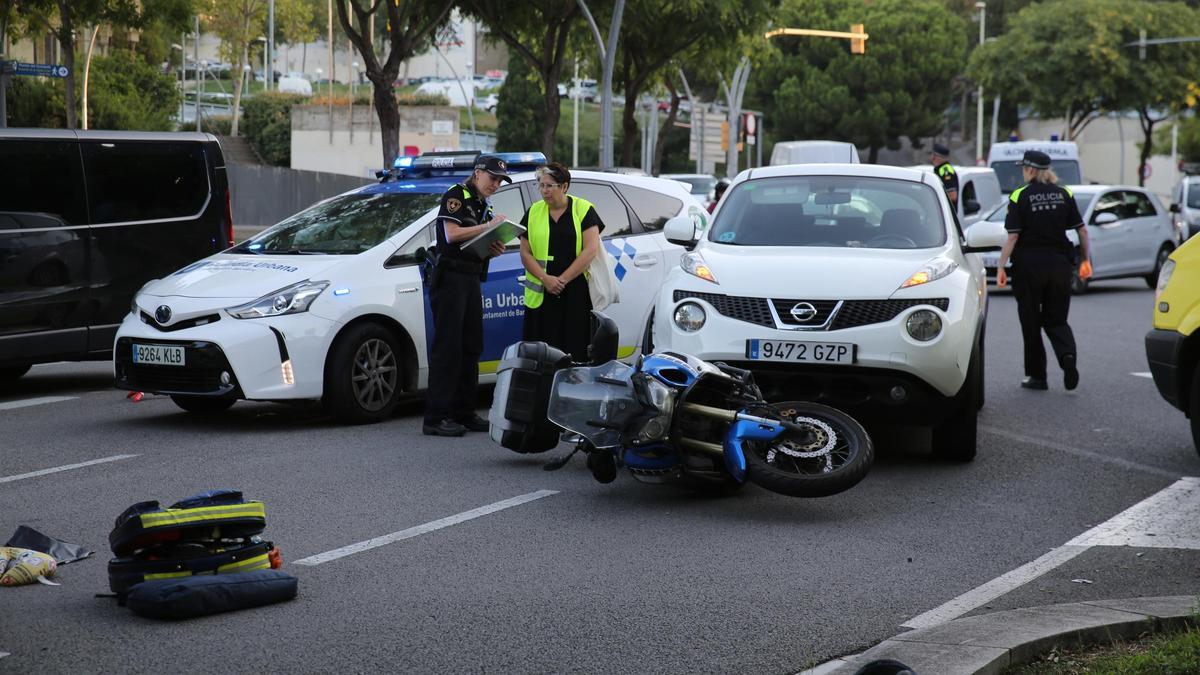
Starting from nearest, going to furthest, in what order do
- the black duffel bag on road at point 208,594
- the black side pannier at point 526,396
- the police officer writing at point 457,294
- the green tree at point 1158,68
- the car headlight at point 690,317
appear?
the black duffel bag on road at point 208,594
the black side pannier at point 526,396
the car headlight at point 690,317
the police officer writing at point 457,294
the green tree at point 1158,68

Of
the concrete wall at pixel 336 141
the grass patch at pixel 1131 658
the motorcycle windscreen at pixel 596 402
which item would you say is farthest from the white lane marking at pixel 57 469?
the concrete wall at pixel 336 141

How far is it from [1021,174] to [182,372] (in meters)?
26.0

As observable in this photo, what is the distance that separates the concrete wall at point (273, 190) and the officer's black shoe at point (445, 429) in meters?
32.4

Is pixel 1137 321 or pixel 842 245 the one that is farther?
pixel 1137 321

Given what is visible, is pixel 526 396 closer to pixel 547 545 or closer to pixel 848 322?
pixel 547 545

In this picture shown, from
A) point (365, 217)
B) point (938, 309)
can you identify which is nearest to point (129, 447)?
point (365, 217)

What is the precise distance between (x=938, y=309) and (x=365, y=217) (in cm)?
408

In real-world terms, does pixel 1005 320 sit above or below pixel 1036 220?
below

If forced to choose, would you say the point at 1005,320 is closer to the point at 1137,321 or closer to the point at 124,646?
the point at 1137,321

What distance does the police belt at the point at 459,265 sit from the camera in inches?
361

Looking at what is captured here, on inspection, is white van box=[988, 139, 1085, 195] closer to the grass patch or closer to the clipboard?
the clipboard

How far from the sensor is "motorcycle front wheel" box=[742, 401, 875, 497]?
6.93 metres

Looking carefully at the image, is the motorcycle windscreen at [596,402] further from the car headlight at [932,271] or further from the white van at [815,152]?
the white van at [815,152]

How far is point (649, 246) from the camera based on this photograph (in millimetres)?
11078
